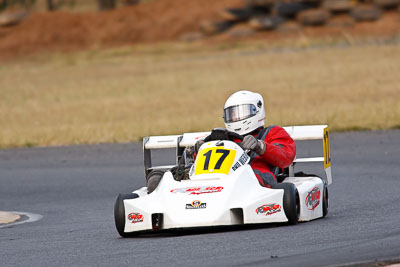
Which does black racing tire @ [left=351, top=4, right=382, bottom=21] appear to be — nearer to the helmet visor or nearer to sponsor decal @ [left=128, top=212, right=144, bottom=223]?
the helmet visor

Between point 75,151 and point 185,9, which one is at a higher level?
point 185,9

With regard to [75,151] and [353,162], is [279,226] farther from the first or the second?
[75,151]

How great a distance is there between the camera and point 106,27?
50219mm

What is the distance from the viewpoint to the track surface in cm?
666

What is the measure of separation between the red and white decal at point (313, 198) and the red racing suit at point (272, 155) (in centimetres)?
36

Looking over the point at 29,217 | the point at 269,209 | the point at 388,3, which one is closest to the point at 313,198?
the point at 269,209

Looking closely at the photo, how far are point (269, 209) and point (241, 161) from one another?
0.70m

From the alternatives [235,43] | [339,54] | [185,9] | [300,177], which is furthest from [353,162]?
[185,9]

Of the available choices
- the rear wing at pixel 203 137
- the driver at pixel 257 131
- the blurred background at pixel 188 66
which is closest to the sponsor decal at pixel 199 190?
the driver at pixel 257 131

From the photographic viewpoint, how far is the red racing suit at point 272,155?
28.5 feet

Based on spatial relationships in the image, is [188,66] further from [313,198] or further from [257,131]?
[313,198]

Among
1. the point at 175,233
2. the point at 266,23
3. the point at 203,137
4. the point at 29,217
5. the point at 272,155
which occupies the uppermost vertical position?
the point at 266,23

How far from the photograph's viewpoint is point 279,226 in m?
8.13

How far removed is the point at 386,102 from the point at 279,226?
45.1 ft
